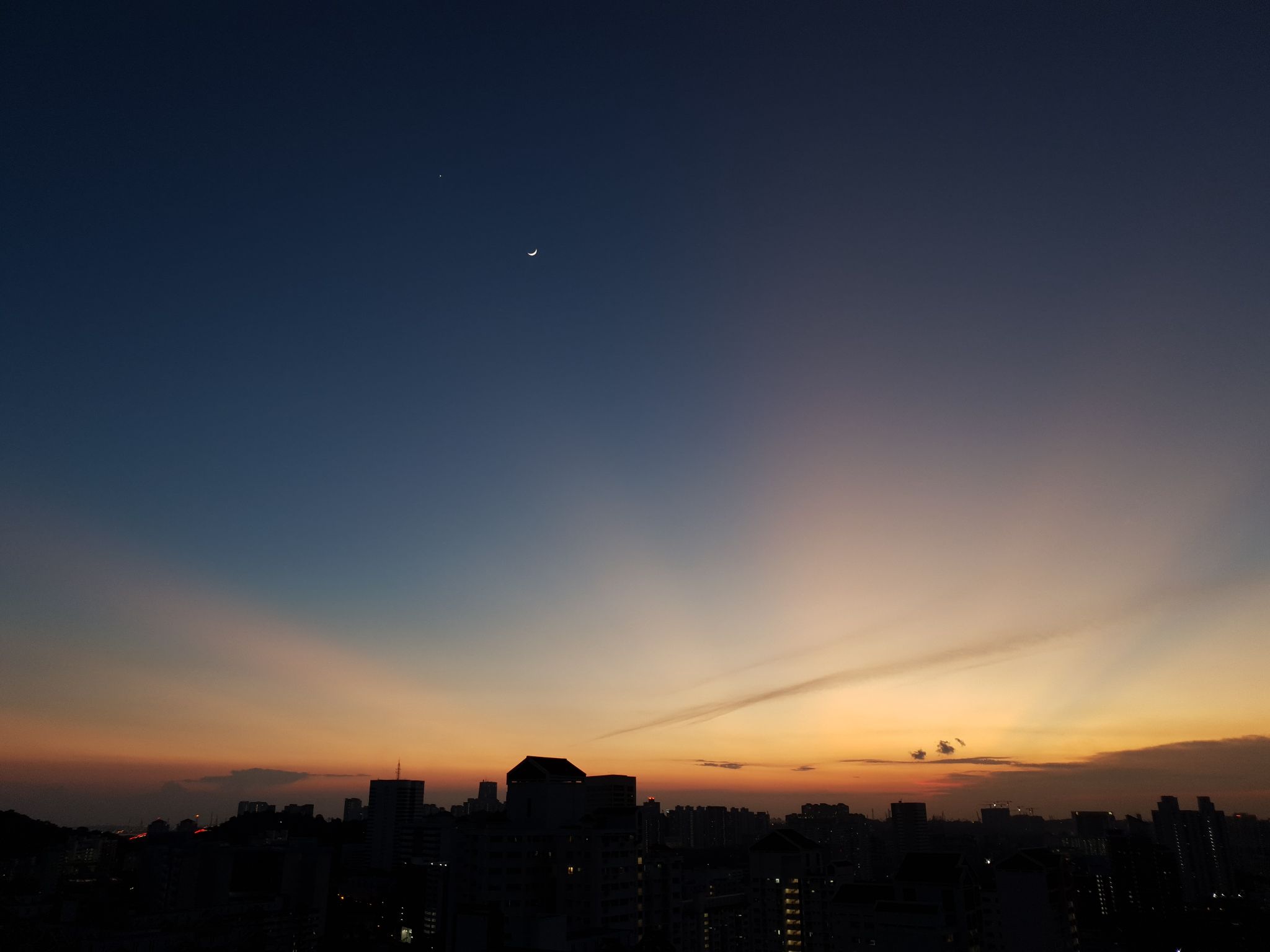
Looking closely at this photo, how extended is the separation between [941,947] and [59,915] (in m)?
91.1

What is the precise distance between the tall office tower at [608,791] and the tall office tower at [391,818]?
359 ft

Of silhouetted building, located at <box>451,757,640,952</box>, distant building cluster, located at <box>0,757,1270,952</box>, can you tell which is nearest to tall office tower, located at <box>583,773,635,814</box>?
distant building cluster, located at <box>0,757,1270,952</box>

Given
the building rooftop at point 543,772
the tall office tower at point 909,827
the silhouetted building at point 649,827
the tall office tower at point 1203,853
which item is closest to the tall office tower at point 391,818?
the silhouetted building at point 649,827

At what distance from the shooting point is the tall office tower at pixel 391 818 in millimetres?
167750

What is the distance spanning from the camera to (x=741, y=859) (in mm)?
171125

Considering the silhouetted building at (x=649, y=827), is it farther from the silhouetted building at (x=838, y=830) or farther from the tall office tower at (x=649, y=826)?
the silhouetted building at (x=838, y=830)

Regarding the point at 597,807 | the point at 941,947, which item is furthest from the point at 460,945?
the point at 597,807

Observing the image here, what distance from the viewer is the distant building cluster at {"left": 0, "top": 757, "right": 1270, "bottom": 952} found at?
56844 millimetres

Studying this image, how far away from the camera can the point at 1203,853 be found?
12938cm

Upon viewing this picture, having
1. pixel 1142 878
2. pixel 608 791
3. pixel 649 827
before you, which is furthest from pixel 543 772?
pixel 1142 878

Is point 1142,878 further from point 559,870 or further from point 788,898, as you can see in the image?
point 559,870

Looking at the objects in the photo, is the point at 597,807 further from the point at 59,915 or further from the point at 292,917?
the point at 59,915

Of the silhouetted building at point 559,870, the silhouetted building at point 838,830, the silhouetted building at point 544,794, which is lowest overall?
the silhouetted building at point 838,830

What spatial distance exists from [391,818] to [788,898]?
13537 centimetres
